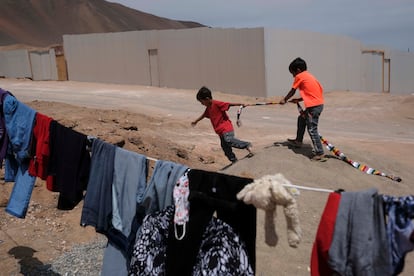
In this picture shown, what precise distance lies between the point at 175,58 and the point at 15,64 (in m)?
15.2

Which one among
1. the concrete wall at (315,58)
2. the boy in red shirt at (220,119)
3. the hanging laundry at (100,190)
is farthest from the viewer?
the concrete wall at (315,58)

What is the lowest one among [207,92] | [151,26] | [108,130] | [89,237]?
[89,237]

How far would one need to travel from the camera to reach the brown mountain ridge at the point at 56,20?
63.7 meters

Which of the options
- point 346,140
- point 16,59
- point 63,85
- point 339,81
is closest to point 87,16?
point 16,59

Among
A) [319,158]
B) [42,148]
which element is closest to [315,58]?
[319,158]

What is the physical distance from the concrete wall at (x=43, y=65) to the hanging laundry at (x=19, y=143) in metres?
28.6

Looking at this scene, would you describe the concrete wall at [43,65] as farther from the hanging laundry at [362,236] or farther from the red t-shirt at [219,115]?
the hanging laundry at [362,236]

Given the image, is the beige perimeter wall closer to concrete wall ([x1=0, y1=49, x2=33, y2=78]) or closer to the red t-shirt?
concrete wall ([x1=0, y1=49, x2=33, y2=78])

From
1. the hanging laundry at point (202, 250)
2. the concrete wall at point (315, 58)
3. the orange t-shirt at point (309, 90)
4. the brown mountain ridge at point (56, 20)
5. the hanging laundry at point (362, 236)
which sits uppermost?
the brown mountain ridge at point (56, 20)

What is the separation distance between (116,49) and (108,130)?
1965 cm

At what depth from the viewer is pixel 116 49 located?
2753 centimetres

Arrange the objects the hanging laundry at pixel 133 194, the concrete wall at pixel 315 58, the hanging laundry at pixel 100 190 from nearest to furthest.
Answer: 1. the hanging laundry at pixel 133 194
2. the hanging laundry at pixel 100 190
3. the concrete wall at pixel 315 58

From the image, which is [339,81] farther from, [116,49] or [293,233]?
[293,233]

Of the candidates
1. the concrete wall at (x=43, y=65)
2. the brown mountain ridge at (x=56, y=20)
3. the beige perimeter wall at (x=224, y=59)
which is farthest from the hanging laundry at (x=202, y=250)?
the brown mountain ridge at (x=56, y=20)
